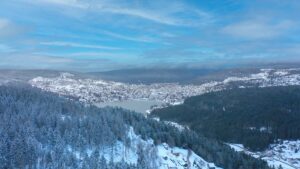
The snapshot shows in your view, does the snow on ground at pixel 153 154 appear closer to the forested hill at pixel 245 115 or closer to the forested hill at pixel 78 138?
the forested hill at pixel 78 138

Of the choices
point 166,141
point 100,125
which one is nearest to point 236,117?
point 166,141

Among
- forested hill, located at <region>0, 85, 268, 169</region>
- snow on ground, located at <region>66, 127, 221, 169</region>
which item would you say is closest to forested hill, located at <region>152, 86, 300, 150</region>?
forested hill, located at <region>0, 85, 268, 169</region>

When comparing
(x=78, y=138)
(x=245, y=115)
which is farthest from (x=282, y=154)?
(x=78, y=138)

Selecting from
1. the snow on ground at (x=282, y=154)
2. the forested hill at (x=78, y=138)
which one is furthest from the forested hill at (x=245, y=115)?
the forested hill at (x=78, y=138)

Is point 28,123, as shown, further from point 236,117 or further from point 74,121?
point 236,117

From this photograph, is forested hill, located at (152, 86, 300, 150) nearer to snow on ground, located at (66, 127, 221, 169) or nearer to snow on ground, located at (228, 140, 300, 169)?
snow on ground, located at (228, 140, 300, 169)

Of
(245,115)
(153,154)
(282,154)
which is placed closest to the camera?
(153,154)

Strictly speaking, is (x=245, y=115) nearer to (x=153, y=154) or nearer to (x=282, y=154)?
(x=282, y=154)
